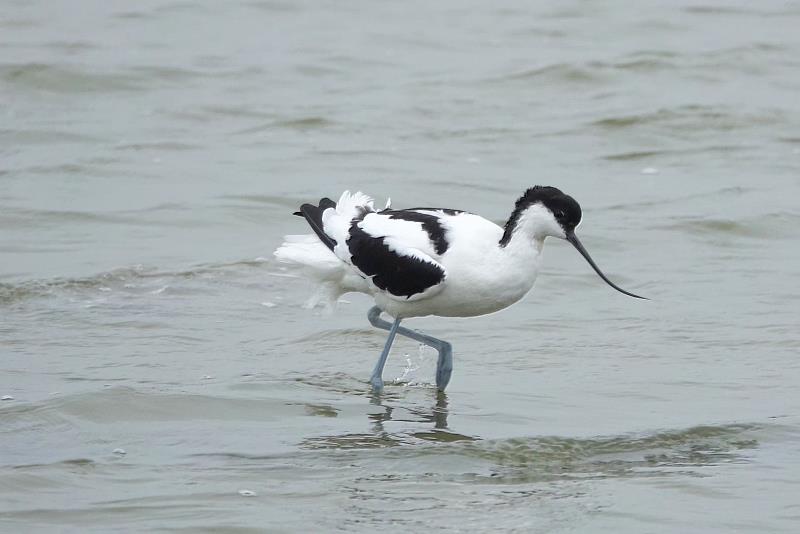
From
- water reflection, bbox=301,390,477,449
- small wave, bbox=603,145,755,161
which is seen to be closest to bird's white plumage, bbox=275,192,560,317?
water reflection, bbox=301,390,477,449

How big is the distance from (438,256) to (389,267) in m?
0.30

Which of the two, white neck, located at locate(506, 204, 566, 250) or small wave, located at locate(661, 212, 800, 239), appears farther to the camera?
small wave, located at locate(661, 212, 800, 239)

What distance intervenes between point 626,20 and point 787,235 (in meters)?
9.68

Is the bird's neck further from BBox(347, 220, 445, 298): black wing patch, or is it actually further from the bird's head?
BBox(347, 220, 445, 298): black wing patch

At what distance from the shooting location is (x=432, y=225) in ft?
25.1

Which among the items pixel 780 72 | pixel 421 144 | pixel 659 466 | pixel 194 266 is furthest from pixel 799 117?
pixel 659 466

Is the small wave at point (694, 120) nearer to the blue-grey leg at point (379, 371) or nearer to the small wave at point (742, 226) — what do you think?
the small wave at point (742, 226)

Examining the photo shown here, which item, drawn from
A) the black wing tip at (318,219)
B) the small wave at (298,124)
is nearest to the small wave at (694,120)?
the small wave at (298,124)

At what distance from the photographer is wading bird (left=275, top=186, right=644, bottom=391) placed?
736 cm

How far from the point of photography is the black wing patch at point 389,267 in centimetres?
750

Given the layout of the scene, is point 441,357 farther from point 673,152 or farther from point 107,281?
point 673,152

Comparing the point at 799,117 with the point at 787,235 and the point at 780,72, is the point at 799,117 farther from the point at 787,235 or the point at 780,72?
the point at 787,235

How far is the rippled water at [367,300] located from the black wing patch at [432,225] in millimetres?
825

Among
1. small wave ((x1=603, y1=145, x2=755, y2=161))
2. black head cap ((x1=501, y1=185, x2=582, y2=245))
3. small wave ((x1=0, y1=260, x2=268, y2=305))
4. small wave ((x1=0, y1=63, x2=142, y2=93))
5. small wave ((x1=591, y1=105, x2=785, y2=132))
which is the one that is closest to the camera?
black head cap ((x1=501, y1=185, x2=582, y2=245))
